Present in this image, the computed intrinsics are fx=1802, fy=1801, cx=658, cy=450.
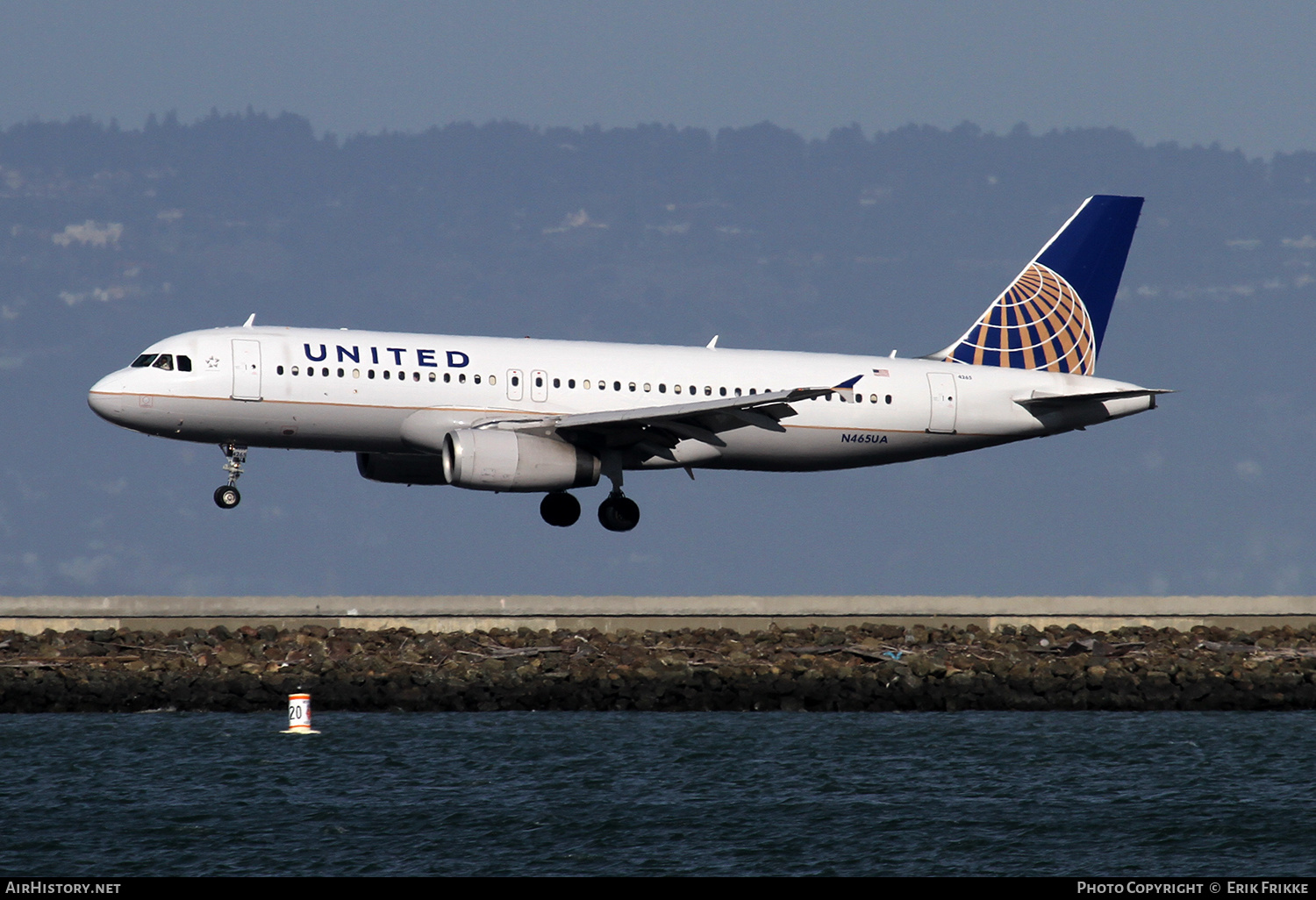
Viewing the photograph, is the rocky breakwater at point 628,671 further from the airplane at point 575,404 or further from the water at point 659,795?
the airplane at point 575,404

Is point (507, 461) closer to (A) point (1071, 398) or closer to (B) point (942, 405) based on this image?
(B) point (942, 405)

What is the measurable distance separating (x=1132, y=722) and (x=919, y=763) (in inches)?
258

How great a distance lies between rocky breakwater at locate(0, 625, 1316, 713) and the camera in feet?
120

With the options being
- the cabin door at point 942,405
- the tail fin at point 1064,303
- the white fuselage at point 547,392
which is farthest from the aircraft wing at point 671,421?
the tail fin at point 1064,303

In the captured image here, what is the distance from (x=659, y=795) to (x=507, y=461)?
11.0 m

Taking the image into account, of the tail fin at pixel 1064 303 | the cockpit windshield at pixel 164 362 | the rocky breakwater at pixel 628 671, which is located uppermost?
the tail fin at pixel 1064 303

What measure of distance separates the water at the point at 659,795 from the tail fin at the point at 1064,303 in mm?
12402

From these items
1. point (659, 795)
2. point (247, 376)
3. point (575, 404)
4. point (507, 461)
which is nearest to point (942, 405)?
point (575, 404)

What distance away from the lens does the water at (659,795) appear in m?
25.6

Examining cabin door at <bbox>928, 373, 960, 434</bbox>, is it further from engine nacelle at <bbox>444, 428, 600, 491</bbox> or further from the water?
engine nacelle at <bbox>444, 428, 600, 491</bbox>

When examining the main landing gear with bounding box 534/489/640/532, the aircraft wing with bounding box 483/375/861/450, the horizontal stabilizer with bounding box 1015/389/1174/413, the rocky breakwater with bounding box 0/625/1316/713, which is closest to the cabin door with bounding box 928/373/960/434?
the horizontal stabilizer with bounding box 1015/389/1174/413

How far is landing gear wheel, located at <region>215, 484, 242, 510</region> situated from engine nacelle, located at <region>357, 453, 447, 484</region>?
3.84 m

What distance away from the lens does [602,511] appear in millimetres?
43250
